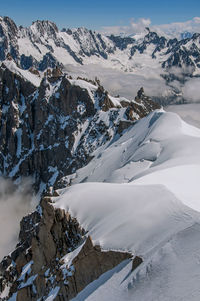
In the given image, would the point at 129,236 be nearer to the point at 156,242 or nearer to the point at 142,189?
the point at 156,242

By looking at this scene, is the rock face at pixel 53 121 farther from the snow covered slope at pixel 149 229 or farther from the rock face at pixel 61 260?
the snow covered slope at pixel 149 229

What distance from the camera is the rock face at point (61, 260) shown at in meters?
23.5

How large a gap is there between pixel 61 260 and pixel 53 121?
455 feet

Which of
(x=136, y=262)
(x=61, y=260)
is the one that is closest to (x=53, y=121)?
(x=61, y=260)

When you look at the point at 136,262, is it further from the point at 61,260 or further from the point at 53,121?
the point at 53,121

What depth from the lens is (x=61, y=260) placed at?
28406mm

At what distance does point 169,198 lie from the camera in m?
25.7

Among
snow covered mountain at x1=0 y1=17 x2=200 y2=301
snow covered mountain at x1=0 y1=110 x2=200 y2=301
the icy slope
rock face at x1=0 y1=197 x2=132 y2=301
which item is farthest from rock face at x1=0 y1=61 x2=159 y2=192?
snow covered mountain at x1=0 y1=110 x2=200 y2=301

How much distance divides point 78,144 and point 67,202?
108 meters

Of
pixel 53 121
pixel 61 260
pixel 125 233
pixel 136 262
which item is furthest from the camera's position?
pixel 53 121

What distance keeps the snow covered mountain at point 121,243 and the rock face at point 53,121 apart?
7730cm

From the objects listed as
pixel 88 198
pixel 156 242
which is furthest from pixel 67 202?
pixel 156 242

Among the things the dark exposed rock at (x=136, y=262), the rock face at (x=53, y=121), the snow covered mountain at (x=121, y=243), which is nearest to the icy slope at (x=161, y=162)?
the snow covered mountain at (x=121, y=243)

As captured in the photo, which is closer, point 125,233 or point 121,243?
point 121,243
